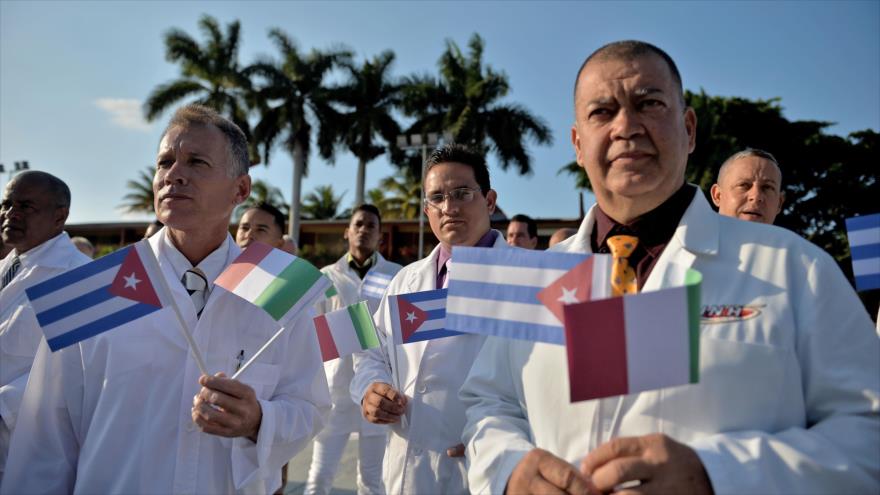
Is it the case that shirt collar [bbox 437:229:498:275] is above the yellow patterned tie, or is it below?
above

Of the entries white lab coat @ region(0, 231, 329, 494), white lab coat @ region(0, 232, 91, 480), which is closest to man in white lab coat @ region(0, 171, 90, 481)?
white lab coat @ region(0, 232, 91, 480)

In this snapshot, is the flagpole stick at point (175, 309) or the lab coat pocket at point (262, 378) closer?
the flagpole stick at point (175, 309)

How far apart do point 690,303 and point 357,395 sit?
231 centimetres

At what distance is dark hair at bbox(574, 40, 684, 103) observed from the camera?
1.73 m

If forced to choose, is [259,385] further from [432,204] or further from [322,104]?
[322,104]

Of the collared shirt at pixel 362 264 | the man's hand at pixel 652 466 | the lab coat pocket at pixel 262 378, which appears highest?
the collared shirt at pixel 362 264

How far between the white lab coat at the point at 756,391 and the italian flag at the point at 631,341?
19 cm

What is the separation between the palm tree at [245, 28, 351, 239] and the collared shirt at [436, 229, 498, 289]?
31.1m

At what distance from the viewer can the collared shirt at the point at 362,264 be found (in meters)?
6.29

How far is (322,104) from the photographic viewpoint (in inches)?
1339

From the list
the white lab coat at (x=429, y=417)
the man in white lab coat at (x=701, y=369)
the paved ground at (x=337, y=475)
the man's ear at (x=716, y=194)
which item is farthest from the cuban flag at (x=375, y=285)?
the man in white lab coat at (x=701, y=369)

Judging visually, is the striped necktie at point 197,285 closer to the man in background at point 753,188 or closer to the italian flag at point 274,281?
the italian flag at point 274,281

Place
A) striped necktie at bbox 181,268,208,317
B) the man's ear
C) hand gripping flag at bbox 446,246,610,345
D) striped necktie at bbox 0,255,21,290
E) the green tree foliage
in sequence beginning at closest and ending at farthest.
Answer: hand gripping flag at bbox 446,246,610,345, striped necktie at bbox 181,268,208,317, striped necktie at bbox 0,255,21,290, the man's ear, the green tree foliage

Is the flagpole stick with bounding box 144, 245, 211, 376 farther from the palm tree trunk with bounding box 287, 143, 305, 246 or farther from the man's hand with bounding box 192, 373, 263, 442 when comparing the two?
the palm tree trunk with bounding box 287, 143, 305, 246
